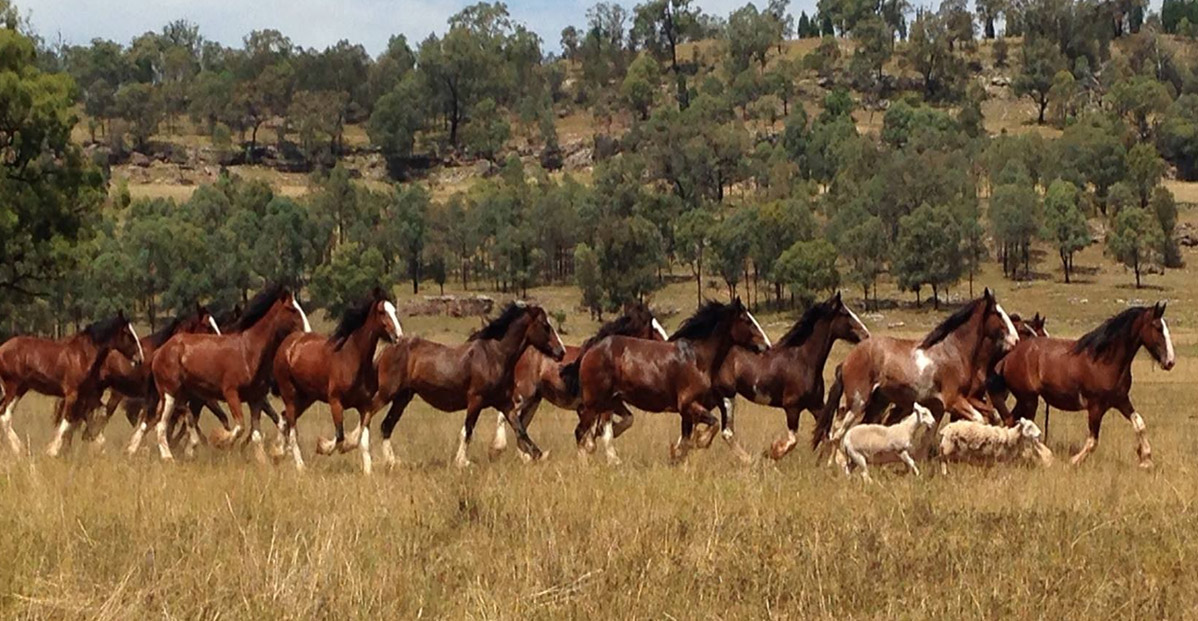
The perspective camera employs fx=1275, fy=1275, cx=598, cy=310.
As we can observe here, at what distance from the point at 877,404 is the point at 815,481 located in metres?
3.52

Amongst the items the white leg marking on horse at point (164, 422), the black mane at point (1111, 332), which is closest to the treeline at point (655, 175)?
the white leg marking on horse at point (164, 422)

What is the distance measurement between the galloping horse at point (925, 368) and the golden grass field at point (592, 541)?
1.46 metres

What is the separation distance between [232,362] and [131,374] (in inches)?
107

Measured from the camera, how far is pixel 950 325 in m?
16.0

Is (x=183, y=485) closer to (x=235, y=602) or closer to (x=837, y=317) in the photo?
(x=235, y=602)

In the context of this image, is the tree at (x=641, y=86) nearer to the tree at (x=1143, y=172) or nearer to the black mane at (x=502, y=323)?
the tree at (x=1143, y=172)

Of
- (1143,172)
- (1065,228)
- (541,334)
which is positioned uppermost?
(1143,172)

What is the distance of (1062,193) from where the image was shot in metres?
96.4

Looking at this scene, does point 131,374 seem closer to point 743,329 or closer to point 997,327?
point 743,329

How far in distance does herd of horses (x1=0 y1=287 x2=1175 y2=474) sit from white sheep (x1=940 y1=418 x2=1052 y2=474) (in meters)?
0.83

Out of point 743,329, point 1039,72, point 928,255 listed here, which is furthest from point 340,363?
point 1039,72

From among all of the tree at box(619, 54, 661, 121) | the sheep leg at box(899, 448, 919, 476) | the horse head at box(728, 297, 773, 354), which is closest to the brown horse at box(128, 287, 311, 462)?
the horse head at box(728, 297, 773, 354)

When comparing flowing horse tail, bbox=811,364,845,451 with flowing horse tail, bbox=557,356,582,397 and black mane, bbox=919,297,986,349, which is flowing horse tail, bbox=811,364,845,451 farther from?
flowing horse tail, bbox=557,356,582,397

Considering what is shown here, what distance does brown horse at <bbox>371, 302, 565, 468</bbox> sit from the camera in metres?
15.9
